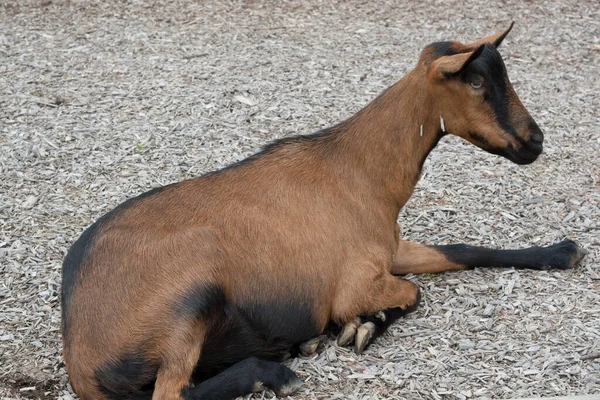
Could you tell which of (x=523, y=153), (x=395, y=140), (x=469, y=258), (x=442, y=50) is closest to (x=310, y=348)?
(x=395, y=140)

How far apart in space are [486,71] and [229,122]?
348cm

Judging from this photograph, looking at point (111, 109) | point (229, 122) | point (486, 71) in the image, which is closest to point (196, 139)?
point (229, 122)

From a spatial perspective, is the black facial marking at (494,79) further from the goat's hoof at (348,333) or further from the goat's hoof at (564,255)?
the goat's hoof at (348,333)

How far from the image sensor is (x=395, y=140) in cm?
495

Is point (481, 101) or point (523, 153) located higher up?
point (481, 101)

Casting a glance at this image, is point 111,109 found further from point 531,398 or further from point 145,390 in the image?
point 531,398

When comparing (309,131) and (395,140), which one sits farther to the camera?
(309,131)

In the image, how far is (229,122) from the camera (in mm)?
7668

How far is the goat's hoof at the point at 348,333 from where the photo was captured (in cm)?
479

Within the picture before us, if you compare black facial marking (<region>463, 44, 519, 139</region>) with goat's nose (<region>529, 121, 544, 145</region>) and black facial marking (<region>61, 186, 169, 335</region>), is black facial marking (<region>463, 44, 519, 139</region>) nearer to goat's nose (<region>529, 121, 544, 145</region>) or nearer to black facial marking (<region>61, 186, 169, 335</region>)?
goat's nose (<region>529, 121, 544, 145</region>)

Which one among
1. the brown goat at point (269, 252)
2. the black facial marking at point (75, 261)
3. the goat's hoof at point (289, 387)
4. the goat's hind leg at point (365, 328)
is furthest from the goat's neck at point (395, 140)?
the black facial marking at point (75, 261)

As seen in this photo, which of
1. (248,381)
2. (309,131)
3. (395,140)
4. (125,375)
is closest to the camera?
(125,375)

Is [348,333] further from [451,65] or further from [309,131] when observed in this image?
[309,131]

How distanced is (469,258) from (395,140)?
3.68 feet
